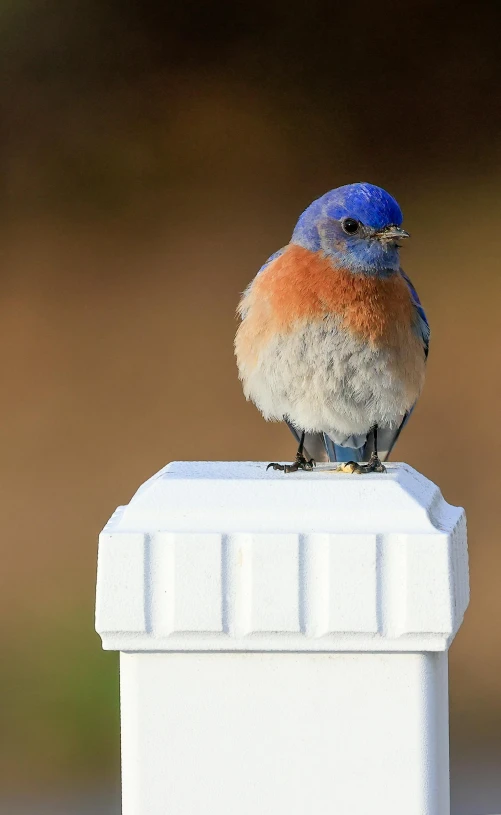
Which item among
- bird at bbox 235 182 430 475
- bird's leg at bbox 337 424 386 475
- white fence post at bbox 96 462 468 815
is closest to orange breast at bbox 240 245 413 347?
bird at bbox 235 182 430 475

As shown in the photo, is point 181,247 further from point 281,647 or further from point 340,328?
point 281,647

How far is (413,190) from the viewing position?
580 cm

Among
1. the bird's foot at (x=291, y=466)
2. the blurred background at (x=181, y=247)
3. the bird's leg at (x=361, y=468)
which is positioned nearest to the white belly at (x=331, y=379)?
the bird's foot at (x=291, y=466)

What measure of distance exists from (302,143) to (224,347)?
3.07 ft

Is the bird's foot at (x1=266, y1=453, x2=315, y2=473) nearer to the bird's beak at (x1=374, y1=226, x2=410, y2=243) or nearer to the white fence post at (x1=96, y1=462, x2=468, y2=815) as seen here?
the white fence post at (x1=96, y1=462, x2=468, y2=815)

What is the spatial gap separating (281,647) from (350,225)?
166 centimetres

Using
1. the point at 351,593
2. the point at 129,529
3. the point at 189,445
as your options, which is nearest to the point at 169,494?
the point at 129,529

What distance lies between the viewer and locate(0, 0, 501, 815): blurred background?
558 centimetres

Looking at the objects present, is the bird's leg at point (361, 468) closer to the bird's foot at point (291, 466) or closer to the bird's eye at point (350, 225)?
the bird's foot at point (291, 466)

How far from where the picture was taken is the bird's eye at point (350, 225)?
2.84 m

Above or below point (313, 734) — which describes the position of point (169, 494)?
above

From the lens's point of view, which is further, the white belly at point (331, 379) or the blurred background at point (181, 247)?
the blurred background at point (181, 247)

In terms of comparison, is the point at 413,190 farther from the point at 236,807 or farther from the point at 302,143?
the point at 236,807

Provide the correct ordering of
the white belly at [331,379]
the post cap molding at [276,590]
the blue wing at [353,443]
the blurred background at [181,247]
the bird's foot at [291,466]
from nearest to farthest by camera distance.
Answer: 1. the post cap molding at [276,590]
2. the bird's foot at [291,466]
3. the white belly at [331,379]
4. the blue wing at [353,443]
5. the blurred background at [181,247]
